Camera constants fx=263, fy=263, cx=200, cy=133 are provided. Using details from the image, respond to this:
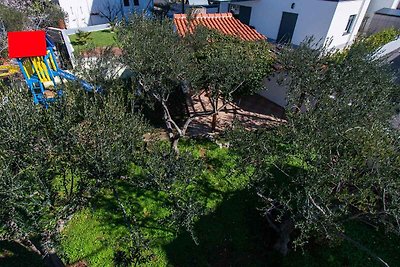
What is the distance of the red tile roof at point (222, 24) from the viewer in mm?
20391

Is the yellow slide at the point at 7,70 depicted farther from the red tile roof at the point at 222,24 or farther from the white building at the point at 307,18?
the white building at the point at 307,18

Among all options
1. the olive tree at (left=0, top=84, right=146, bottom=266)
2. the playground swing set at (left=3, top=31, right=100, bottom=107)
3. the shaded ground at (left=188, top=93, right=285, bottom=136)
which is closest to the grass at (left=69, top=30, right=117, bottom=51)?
the playground swing set at (left=3, top=31, right=100, bottom=107)

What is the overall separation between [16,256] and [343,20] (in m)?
26.6

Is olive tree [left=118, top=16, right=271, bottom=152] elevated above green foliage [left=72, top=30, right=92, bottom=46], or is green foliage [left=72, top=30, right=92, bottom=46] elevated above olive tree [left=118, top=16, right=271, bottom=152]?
olive tree [left=118, top=16, right=271, bottom=152]

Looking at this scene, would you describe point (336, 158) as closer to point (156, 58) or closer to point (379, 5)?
point (156, 58)

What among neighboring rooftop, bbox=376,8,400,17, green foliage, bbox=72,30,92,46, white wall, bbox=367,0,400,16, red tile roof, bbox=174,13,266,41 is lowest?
green foliage, bbox=72,30,92,46

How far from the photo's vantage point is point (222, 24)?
2173 centimetres

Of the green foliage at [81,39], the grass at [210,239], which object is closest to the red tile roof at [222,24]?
the green foliage at [81,39]

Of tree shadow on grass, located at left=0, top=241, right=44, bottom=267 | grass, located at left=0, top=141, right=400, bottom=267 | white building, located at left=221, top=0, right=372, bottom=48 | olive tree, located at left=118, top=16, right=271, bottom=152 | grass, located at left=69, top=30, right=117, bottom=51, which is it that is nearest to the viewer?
tree shadow on grass, located at left=0, top=241, right=44, bottom=267

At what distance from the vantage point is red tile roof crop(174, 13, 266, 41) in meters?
20.4

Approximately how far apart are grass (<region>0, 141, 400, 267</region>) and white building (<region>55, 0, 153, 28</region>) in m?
31.1

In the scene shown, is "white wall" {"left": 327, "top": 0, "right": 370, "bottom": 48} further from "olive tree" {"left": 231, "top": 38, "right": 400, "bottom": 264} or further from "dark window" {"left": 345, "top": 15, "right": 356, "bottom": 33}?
"olive tree" {"left": 231, "top": 38, "right": 400, "bottom": 264}

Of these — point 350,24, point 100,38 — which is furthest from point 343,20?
point 100,38

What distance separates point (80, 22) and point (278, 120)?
1278 inches
